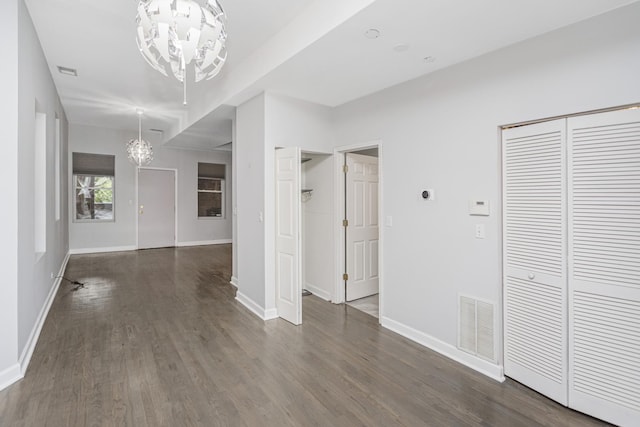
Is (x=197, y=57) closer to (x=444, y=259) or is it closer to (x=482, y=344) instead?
(x=444, y=259)

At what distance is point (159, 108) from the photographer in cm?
590

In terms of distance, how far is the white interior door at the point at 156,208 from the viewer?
8.31 metres

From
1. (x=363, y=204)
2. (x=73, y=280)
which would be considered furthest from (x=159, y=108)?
(x=363, y=204)

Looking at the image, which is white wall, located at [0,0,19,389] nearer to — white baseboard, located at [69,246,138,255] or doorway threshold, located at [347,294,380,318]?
doorway threshold, located at [347,294,380,318]

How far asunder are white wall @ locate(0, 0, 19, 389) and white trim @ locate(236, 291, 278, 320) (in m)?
2.16

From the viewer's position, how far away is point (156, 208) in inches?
334

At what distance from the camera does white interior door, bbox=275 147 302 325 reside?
3572 millimetres

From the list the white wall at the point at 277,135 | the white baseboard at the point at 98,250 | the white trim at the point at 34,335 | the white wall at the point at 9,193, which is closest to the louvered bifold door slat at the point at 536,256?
the white wall at the point at 277,135

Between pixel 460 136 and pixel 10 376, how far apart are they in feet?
13.4

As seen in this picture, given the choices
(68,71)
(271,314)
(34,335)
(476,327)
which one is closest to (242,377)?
(271,314)

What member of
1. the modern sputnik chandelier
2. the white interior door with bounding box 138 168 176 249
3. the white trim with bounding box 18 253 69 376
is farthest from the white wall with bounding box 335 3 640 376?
the white interior door with bounding box 138 168 176 249

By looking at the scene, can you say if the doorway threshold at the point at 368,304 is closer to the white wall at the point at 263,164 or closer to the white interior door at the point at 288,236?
the white interior door at the point at 288,236

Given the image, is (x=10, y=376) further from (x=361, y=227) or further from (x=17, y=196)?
(x=361, y=227)

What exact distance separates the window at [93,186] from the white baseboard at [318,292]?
240 inches
